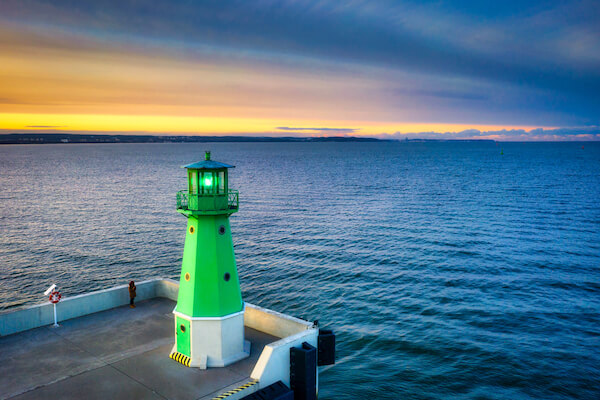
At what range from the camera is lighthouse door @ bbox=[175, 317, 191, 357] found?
49.7ft

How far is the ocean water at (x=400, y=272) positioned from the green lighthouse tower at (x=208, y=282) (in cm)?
652

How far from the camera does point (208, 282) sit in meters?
15.2

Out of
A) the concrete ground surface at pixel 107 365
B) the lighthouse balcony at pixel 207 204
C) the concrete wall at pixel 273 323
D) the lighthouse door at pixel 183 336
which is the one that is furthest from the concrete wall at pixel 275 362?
the lighthouse balcony at pixel 207 204

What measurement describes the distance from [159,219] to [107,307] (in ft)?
118

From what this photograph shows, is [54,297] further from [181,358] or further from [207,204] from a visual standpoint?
[207,204]

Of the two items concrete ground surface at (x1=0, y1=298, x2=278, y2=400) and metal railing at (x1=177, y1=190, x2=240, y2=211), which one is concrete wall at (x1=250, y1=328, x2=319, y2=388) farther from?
metal railing at (x1=177, y1=190, x2=240, y2=211)

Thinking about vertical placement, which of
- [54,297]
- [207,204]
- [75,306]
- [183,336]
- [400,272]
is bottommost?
[400,272]

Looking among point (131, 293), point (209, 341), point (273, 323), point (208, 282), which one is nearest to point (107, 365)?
point (209, 341)

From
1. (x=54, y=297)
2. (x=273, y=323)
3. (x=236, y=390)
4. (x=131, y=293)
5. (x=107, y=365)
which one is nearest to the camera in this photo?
(x=236, y=390)

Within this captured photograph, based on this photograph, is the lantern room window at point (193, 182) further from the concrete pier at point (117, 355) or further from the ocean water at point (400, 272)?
the ocean water at point (400, 272)

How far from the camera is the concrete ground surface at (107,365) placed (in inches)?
524

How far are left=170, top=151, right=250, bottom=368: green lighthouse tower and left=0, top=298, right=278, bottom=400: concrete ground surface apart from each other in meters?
0.63

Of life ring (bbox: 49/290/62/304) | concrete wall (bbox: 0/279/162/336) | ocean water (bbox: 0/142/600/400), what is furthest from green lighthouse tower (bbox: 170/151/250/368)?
ocean water (bbox: 0/142/600/400)

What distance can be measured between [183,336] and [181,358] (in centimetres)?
75
